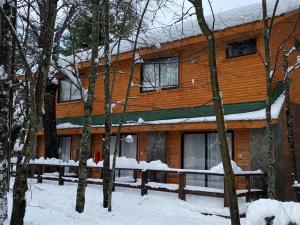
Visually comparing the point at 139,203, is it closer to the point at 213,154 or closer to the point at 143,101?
the point at 213,154

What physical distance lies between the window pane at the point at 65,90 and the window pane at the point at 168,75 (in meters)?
7.47

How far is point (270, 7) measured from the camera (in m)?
15.8

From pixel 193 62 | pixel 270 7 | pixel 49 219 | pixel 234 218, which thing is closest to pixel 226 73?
pixel 193 62

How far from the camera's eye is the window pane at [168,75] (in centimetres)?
1911

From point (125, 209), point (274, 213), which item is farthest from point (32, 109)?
point (125, 209)

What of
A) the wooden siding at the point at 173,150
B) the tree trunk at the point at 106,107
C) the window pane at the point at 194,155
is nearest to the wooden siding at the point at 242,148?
the window pane at the point at 194,155

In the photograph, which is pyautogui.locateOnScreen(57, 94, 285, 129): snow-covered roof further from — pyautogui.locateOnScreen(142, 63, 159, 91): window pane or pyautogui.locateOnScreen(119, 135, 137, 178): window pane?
pyautogui.locateOnScreen(142, 63, 159, 91): window pane

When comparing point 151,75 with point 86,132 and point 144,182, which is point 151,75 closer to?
point 144,182

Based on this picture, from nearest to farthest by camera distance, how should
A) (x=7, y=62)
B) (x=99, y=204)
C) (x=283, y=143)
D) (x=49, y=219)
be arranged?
(x=7, y=62) → (x=49, y=219) → (x=99, y=204) → (x=283, y=143)

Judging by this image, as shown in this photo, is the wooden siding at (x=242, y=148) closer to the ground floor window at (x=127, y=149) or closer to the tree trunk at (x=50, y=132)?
the ground floor window at (x=127, y=149)

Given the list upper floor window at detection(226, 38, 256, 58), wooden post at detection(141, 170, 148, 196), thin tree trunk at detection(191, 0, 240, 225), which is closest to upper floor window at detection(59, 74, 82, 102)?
wooden post at detection(141, 170, 148, 196)

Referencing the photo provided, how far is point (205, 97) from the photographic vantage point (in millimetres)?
17828

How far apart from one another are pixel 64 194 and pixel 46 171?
7207 mm

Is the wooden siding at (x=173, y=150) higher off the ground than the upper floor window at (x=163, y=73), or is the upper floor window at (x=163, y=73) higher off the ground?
the upper floor window at (x=163, y=73)
